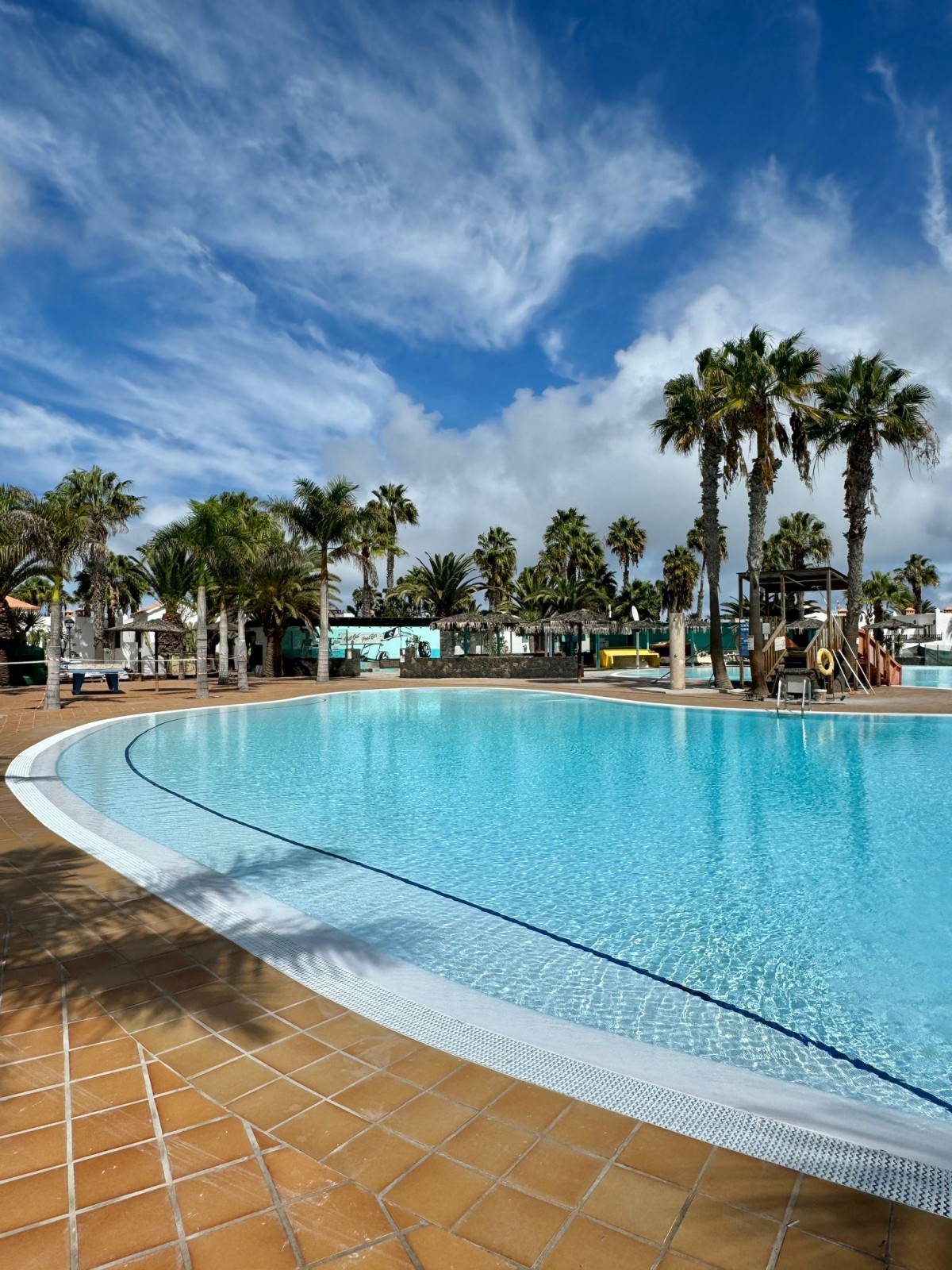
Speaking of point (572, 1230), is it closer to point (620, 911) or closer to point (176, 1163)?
point (176, 1163)

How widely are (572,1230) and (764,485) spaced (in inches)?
853

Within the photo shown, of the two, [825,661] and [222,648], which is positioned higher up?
[222,648]

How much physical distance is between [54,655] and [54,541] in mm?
3102

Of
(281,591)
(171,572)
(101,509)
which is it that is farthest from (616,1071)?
(101,509)

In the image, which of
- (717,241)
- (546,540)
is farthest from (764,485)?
(546,540)

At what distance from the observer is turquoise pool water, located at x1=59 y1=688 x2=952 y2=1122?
12.8 ft

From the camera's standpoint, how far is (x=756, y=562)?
21.0m

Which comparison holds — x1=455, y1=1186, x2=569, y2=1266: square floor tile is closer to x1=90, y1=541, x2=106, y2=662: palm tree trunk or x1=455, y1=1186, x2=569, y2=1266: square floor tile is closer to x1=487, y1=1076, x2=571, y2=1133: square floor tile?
x1=487, y1=1076, x2=571, y2=1133: square floor tile

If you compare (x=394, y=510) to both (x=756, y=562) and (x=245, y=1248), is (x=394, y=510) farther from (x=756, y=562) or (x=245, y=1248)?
(x=245, y=1248)

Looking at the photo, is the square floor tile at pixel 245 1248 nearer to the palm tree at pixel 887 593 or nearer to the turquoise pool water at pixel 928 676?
the turquoise pool water at pixel 928 676

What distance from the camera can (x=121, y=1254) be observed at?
73.4 inches

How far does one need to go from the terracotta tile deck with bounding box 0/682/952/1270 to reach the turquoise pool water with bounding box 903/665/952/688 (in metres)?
29.6

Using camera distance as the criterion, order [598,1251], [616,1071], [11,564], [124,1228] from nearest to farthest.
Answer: [598,1251], [124,1228], [616,1071], [11,564]

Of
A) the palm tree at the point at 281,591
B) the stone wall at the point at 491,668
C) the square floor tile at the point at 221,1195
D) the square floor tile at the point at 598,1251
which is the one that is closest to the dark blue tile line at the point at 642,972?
the square floor tile at the point at 598,1251
